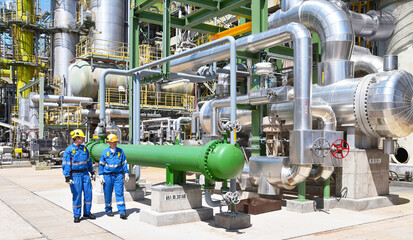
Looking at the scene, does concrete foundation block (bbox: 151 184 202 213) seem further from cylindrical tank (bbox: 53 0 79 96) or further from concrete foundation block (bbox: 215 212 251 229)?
cylindrical tank (bbox: 53 0 79 96)

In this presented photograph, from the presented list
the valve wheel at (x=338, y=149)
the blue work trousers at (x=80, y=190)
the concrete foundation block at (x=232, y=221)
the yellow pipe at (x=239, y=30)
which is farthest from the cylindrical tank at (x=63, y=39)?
the concrete foundation block at (x=232, y=221)

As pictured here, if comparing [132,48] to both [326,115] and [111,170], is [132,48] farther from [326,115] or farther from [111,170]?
[326,115]

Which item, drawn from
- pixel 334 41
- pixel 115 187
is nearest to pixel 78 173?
pixel 115 187

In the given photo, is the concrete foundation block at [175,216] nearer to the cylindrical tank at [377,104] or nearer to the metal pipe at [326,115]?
the metal pipe at [326,115]

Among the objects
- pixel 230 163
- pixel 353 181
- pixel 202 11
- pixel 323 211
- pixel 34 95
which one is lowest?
pixel 323 211

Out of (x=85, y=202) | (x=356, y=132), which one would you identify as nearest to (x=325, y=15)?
(x=356, y=132)

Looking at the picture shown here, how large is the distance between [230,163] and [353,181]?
3.91 meters

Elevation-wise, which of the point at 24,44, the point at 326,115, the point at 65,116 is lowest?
the point at 326,115

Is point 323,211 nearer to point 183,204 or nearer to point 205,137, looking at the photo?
point 183,204

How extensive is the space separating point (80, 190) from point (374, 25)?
11759 mm

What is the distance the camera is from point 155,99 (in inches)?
998

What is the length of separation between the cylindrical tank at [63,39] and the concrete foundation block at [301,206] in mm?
26558

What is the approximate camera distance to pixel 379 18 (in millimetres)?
14711

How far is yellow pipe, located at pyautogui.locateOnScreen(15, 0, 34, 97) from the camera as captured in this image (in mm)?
31203
